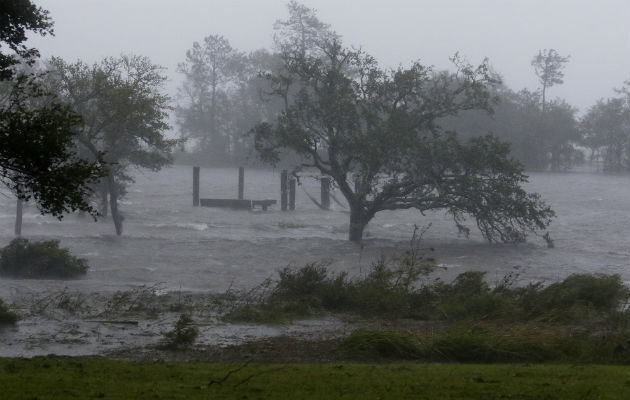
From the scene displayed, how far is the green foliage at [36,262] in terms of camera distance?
82.8ft

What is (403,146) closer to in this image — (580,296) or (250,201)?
(580,296)

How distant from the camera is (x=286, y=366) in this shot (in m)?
11.3

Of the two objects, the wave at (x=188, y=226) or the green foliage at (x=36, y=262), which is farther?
the wave at (x=188, y=226)

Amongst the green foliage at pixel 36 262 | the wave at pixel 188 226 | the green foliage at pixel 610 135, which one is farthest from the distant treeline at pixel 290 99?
the green foliage at pixel 36 262

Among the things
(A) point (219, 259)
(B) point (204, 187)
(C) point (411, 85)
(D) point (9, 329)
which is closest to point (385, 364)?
(D) point (9, 329)

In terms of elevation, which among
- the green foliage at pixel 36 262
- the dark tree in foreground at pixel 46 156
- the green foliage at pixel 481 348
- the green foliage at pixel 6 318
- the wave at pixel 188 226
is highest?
the dark tree in foreground at pixel 46 156

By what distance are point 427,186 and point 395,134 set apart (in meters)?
3.15

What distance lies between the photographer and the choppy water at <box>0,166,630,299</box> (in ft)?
94.0

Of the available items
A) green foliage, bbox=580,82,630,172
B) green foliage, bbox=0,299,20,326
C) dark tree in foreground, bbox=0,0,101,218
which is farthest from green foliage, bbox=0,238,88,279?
green foliage, bbox=580,82,630,172

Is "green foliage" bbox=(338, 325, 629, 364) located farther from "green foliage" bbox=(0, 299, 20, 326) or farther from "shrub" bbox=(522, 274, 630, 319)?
"green foliage" bbox=(0, 299, 20, 326)

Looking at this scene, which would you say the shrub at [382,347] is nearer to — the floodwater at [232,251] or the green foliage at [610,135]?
the floodwater at [232,251]

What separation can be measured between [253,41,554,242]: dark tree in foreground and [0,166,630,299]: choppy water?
199cm

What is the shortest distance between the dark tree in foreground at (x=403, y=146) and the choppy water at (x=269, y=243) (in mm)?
1991

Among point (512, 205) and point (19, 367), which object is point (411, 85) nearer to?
point (512, 205)
